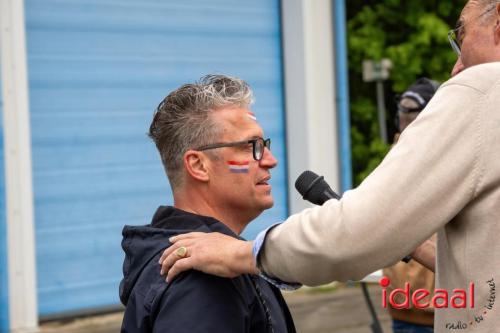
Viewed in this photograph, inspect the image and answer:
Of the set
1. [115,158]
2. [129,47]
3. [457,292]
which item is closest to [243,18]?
[129,47]

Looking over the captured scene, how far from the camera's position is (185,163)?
8.16 feet

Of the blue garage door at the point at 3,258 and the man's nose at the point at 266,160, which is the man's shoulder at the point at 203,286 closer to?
the man's nose at the point at 266,160

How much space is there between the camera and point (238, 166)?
97.4 inches

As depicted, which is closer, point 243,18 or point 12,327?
point 12,327

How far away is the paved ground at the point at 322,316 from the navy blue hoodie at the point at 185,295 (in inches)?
190

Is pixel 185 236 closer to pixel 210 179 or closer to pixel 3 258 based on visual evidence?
pixel 210 179

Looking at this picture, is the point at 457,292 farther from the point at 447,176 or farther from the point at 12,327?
the point at 12,327

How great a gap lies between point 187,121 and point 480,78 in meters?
0.86

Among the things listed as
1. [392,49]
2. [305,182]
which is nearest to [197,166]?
[305,182]

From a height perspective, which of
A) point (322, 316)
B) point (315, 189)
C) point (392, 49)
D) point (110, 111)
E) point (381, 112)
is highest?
point (392, 49)

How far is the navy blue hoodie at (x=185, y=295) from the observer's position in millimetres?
2137

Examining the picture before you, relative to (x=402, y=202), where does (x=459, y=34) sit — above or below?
above

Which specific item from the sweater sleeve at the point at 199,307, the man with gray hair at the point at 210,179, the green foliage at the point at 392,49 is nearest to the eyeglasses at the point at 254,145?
the man with gray hair at the point at 210,179

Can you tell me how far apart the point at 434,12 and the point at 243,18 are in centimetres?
333
